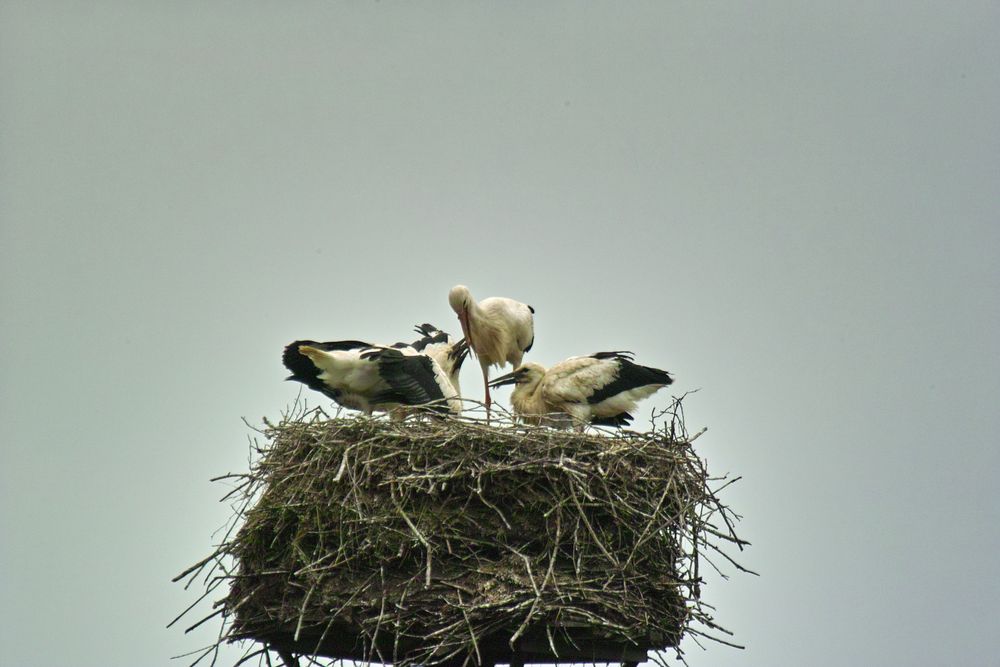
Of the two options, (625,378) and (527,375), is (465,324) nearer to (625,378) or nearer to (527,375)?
(527,375)

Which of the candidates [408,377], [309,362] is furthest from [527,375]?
[309,362]

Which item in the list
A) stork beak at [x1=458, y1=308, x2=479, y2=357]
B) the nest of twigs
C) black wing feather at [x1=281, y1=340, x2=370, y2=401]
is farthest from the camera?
stork beak at [x1=458, y1=308, x2=479, y2=357]

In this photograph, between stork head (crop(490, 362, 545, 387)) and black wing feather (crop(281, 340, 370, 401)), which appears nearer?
black wing feather (crop(281, 340, 370, 401))

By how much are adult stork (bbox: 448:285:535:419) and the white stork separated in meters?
0.68

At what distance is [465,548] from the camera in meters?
5.46

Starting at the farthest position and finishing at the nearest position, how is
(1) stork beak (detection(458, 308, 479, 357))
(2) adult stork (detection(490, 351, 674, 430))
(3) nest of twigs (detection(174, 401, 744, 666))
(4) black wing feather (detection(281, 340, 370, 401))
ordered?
(1) stork beak (detection(458, 308, 479, 357)) < (2) adult stork (detection(490, 351, 674, 430)) < (4) black wing feather (detection(281, 340, 370, 401)) < (3) nest of twigs (detection(174, 401, 744, 666))

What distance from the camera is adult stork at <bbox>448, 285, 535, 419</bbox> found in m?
8.34

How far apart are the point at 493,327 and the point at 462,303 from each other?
0.35 meters

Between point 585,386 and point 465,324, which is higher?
point 465,324

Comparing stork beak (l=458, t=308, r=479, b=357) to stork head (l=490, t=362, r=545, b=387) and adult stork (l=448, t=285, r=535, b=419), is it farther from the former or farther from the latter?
stork head (l=490, t=362, r=545, b=387)

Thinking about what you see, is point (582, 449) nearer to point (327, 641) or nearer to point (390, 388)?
point (327, 641)

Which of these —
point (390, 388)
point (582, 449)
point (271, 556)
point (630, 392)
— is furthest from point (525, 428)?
point (630, 392)

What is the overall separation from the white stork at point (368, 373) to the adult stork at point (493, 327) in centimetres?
68

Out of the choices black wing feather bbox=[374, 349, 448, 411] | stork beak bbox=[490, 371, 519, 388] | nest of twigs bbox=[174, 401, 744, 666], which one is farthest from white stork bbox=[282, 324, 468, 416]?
nest of twigs bbox=[174, 401, 744, 666]
